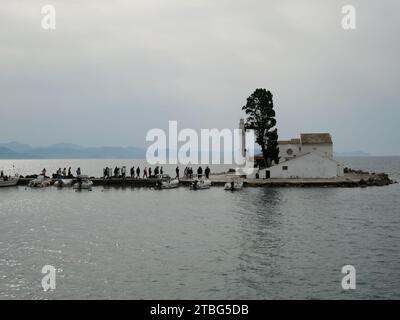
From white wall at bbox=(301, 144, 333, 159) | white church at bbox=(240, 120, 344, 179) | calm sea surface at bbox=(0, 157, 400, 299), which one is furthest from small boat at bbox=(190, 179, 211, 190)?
white wall at bbox=(301, 144, 333, 159)

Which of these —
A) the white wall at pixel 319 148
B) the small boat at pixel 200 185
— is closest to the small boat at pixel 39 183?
the small boat at pixel 200 185

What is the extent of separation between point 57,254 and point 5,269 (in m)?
4.35

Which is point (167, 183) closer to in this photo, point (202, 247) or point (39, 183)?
point (39, 183)

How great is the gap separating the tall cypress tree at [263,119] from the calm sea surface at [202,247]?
87.3 ft

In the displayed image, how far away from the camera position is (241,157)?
98812 millimetres

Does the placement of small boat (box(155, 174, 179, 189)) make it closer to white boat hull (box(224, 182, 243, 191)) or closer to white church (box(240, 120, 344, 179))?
white boat hull (box(224, 182, 243, 191))

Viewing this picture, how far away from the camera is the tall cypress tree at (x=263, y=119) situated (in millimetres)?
87412

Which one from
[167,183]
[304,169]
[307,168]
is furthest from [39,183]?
[307,168]

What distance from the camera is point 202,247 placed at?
33.7m

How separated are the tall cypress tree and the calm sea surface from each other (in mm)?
26623

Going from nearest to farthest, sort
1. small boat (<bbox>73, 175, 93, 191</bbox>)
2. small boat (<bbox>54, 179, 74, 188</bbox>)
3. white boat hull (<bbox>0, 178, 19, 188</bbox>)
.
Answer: small boat (<bbox>73, 175, 93, 191</bbox>)
small boat (<bbox>54, 179, 74, 188</bbox>)
white boat hull (<bbox>0, 178, 19, 188</bbox>)

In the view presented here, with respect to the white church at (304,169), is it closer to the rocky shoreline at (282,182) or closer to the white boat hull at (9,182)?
the rocky shoreline at (282,182)

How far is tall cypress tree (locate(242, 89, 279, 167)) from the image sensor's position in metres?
87.4
